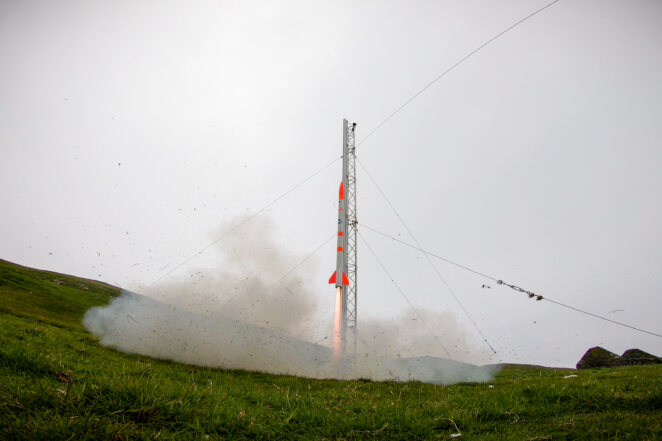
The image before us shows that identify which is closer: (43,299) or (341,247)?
(341,247)

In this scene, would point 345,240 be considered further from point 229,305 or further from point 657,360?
point 657,360

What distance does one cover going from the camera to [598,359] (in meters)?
48.8

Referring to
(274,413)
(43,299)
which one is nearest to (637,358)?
(274,413)

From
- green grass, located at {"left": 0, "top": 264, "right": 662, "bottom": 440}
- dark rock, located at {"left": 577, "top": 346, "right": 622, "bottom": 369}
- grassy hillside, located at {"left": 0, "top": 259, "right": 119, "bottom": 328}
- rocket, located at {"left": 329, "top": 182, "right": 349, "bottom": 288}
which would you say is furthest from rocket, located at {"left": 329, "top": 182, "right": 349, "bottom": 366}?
dark rock, located at {"left": 577, "top": 346, "right": 622, "bottom": 369}

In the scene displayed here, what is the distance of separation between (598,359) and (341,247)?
4290cm

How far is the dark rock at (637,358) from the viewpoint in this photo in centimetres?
4431

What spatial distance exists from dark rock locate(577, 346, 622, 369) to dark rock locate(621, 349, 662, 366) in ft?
3.13

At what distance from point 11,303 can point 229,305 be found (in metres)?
34.9

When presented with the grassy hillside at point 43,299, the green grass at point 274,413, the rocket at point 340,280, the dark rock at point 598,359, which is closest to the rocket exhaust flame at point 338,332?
the rocket at point 340,280

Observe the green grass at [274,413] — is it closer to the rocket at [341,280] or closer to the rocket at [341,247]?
the rocket at [341,280]

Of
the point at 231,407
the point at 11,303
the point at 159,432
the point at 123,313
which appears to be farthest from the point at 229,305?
the point at 11,303

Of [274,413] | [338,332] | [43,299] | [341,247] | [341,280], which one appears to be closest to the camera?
[274,413]

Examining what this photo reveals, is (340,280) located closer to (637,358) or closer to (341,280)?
(341,280)

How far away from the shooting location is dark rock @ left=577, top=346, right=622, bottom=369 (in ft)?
155
